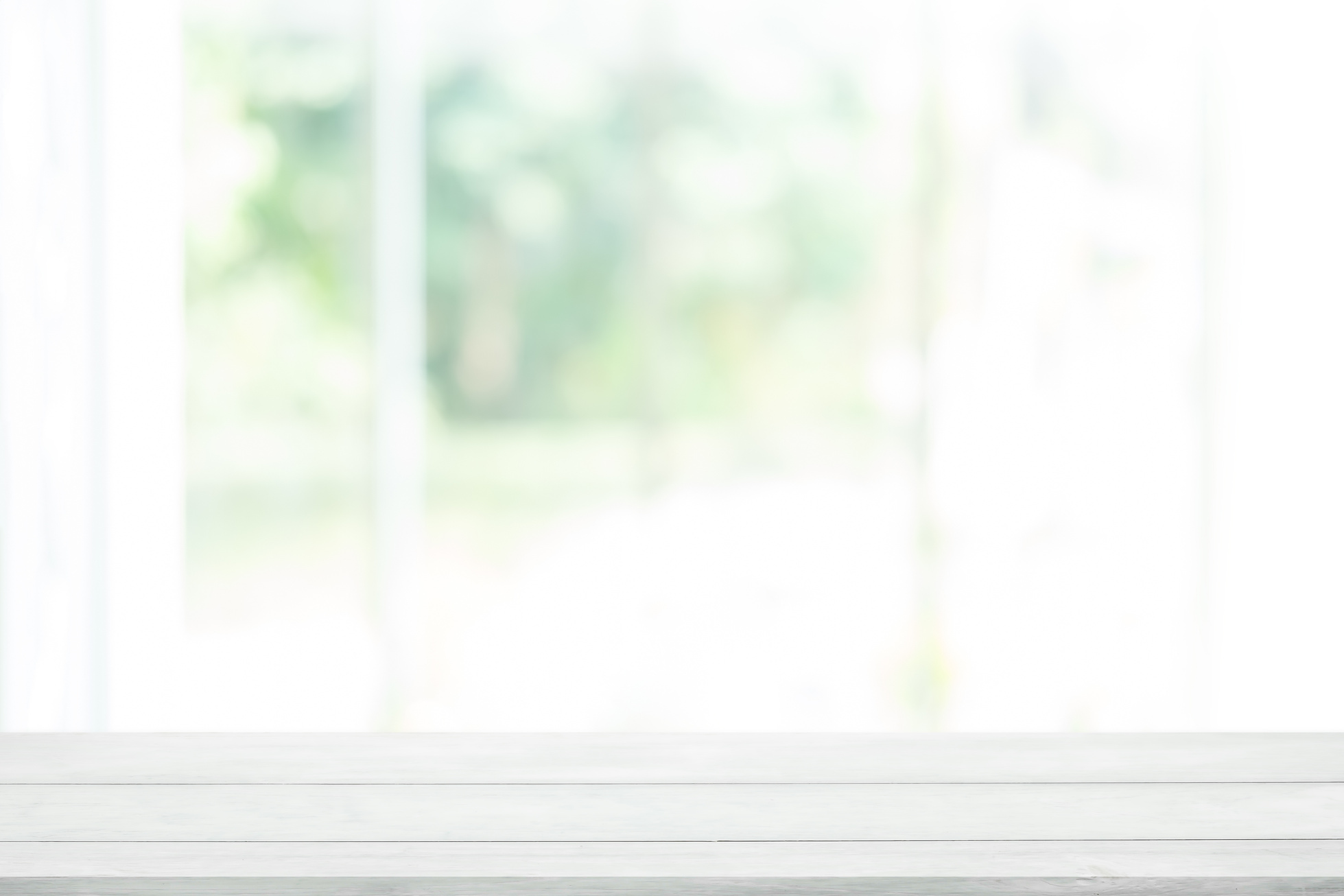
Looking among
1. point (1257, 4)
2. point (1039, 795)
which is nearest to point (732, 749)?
point (1039, 795)

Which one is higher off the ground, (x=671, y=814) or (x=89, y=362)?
(x=89, y=362)

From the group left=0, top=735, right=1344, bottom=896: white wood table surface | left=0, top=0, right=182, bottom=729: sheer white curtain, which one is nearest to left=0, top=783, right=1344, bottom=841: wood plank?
left=0, top=735, right=1344, bottom=896: white wood table surface

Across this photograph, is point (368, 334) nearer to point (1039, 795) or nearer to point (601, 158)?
point (601, 158)

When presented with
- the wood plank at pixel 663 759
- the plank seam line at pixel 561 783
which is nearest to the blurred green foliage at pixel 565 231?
the wood plank at pixel 663 759

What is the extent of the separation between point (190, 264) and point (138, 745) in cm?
216

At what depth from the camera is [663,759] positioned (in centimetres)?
116

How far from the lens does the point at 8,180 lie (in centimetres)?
223

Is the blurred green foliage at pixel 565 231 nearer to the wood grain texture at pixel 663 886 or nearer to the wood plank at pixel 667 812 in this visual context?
the wood plank at pixel 667 812

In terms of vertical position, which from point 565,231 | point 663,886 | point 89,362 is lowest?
point 663,886

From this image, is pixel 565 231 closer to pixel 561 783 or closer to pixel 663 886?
pixel 561 783

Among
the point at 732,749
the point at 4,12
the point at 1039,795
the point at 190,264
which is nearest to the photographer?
the point at 1039,795

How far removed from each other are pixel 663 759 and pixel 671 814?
14cm

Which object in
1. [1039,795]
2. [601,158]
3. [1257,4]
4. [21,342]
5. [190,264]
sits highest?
[1257,4]

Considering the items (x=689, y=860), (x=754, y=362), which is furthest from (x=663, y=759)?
(x=754, y=362)
